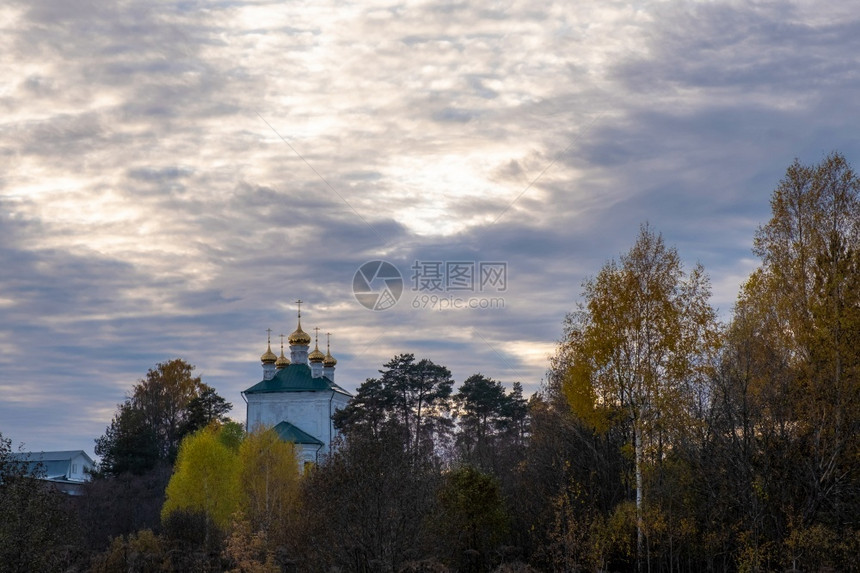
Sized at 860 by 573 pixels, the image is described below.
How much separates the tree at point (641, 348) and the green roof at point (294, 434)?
118 ft

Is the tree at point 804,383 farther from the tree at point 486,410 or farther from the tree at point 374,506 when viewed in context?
the tree at point 486,410

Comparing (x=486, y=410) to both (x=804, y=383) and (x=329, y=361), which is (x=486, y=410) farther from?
(x=804, y=383)

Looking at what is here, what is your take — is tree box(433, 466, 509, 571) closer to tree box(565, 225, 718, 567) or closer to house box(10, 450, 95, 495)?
tree box(565, 225, 718, 567)

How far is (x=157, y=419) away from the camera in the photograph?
77.6 metres

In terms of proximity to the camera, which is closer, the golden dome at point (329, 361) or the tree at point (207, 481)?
the tree at point (207, 481)

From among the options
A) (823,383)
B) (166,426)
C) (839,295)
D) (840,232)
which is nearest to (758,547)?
(823,383)

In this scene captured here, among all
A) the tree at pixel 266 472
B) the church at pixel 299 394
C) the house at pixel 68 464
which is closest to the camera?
the tree at pixel 266 472

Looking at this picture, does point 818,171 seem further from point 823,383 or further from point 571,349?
point 571,349

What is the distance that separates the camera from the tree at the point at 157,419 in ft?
212

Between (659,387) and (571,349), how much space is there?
4017 mm

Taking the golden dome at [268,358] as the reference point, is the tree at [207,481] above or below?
below

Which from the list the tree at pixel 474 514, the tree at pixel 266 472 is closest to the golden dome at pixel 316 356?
the tree at pixel 266 472

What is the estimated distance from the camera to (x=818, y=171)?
87.0 ft

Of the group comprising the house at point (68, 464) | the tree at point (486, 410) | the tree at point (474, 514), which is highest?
the tree at point (486, 410)
